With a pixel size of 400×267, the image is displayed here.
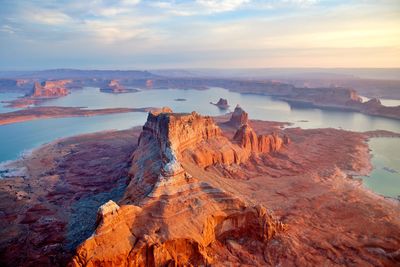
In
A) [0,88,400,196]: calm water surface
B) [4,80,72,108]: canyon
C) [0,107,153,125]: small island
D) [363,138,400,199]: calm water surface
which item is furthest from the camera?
[4,80,72,108]: canyon

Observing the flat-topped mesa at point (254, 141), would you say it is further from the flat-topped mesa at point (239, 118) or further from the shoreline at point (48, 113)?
the shoreline at point (48, 113)

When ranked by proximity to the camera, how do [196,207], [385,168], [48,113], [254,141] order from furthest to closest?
1. [48,113]
2. [385,168]
3. [254,141]
4. [196,207]

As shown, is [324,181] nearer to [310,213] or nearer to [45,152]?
[310,213]

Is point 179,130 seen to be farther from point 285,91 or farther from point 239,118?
point 285,91

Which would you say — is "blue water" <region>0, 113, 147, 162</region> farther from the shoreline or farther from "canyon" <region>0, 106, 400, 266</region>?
"canyon" <region>0, 106, 400, 266</region>

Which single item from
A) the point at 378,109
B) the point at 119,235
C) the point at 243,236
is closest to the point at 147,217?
the point at 119,235

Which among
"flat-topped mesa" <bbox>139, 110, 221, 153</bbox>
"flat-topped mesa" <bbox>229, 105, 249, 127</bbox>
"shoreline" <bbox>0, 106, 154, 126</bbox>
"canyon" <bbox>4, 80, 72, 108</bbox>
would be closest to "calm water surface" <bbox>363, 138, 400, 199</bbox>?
"flat-topped mesa" <bbox>139, 110, 221, 153</bbox>

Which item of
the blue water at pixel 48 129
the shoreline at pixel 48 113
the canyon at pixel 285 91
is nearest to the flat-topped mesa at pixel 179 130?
the blue water at pixel 48 129

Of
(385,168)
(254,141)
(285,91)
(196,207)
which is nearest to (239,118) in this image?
(254,141)
